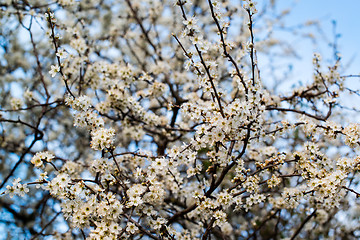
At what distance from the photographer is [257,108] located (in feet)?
9.44

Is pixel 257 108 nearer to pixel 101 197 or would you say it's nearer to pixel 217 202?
pixel 217 202

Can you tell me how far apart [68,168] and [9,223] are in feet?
9.89

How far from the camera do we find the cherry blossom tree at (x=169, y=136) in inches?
108

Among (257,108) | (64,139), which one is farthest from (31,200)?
(257,108)

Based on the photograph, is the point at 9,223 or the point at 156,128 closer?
the point at 156,128

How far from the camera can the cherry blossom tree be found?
108 inches

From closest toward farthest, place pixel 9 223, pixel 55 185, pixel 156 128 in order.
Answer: pixel 55 185
pixel 156 128
pixel 9 223

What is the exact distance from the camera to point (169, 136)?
4727 millimetres

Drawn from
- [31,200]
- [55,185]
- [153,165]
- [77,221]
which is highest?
[31,200]

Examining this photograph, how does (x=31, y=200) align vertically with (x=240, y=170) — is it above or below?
above

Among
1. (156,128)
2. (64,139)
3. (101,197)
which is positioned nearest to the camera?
(101,197)

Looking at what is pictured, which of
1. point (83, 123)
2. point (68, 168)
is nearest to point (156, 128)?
point (68, 168)

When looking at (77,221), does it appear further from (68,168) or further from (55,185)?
(68,168)

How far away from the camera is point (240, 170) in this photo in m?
3.03
